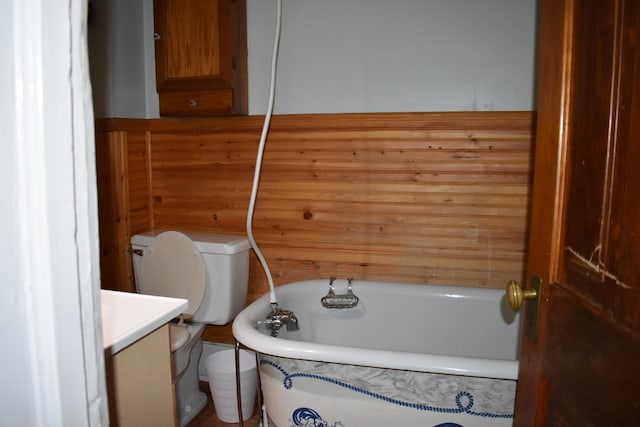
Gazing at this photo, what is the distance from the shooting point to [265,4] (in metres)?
2.23

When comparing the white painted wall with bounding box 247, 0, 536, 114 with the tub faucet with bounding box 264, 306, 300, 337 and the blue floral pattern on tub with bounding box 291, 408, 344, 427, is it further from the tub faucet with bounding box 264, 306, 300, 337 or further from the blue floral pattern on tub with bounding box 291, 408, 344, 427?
the blue floral pattern on tub with bounding box 291, 408, 344, 427

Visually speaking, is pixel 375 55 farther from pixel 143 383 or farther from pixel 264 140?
pixel 143 383

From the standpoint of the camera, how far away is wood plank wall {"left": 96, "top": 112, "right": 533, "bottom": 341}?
6.86 ft

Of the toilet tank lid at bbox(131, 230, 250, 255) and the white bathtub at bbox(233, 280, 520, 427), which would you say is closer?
the white bathtub at bbox(233, 280, 520, 427)

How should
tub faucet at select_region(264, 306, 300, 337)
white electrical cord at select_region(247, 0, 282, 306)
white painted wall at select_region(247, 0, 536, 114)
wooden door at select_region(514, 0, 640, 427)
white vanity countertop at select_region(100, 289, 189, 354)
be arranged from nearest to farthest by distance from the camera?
wooden door at select_region(514, 0, 640, 427)
white vanity countertop at select_region(100, 289, 189, 354)
tub faucet at select_region(264, 306, 300, 337)
white painted wall at select_region(247, 0, 536, 114)
white electrical cord at select_region(247, 0, 282, 306)

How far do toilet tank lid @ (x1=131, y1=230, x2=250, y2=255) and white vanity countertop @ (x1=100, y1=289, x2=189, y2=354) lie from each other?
114 centimetres

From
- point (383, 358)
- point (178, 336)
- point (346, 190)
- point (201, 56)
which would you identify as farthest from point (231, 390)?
point (201, 56)

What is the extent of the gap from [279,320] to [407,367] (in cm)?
67

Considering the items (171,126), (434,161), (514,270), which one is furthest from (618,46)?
(171,126)

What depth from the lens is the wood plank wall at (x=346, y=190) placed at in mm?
2092

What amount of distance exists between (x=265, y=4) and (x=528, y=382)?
207cm

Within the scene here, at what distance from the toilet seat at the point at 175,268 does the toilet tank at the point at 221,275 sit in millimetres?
29

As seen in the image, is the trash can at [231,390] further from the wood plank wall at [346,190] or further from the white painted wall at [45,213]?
the white painted wall at [45,213]

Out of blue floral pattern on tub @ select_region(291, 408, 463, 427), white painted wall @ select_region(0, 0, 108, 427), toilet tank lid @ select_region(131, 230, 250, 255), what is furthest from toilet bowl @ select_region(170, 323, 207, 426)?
white painted wall @ select_region(0, 0, 108, 427)
